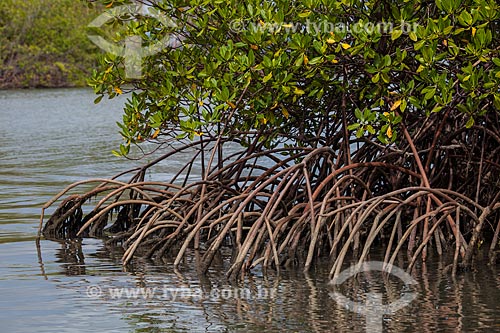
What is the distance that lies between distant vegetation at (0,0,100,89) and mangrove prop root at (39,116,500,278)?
108 feet

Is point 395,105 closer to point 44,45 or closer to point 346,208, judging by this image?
point 346,208

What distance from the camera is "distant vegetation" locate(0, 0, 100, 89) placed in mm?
39625

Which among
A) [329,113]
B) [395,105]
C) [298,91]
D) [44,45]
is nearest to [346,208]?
[395,105]

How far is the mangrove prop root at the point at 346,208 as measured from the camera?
20.6ft

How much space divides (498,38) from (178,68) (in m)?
2.03

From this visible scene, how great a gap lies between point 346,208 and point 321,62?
2.74ft

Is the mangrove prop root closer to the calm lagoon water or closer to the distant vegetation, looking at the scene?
the calm lagoon water

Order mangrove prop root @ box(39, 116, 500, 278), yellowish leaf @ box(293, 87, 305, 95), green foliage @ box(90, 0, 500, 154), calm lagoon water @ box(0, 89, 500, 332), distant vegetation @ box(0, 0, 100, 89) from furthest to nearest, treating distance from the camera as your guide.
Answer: distant vegetation @ box(0, 0, 100, 89) < yellowish leaf @ box(293, 87, 305, 95) < mangrove prop root @ box(39, 116, 500, 278) < green foliage @ box(90, 0, 500, 154) < calm lagoon water @ box(0, 89, 500, 332)

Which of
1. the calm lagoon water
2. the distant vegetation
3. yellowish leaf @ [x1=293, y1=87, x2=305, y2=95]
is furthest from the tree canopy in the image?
the distant vegetation

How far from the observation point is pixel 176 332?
5.14m

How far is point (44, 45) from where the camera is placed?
41875 mm

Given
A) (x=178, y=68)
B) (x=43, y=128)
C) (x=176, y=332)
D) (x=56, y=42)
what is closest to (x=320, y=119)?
(x=178, y=68)

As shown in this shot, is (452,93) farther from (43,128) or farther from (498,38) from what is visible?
(43,128)

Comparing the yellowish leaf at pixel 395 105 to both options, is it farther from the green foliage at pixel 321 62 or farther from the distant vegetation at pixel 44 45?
the distant vegetation at pixel 44 45
